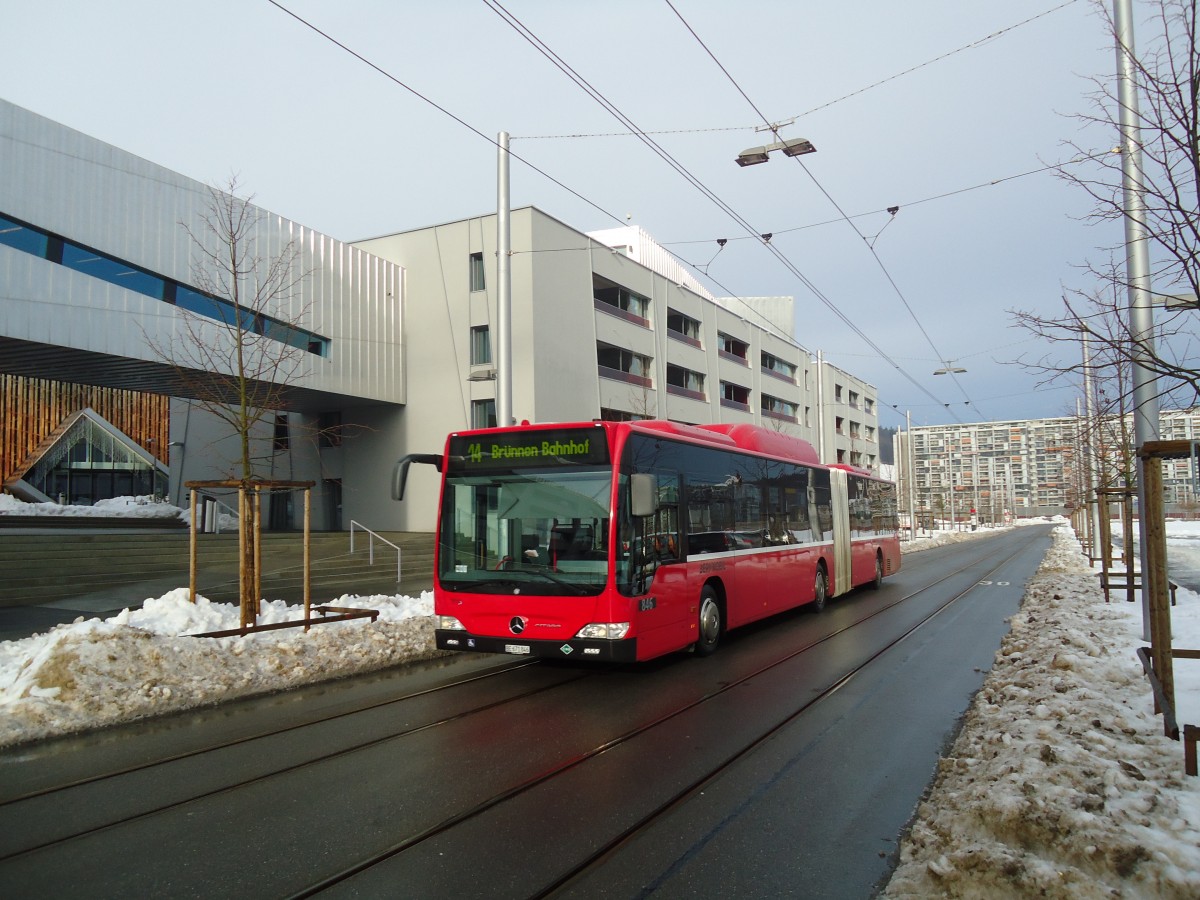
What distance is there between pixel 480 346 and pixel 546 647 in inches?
892

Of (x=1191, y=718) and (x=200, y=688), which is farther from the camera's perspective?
(x=200, y=688)

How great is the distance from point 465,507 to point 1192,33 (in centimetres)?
732

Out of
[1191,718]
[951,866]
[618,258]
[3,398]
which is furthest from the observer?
[618,258]

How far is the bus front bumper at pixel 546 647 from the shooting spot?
310 inches

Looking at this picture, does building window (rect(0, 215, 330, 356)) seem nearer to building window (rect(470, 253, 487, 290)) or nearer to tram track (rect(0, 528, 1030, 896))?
building window (rect(470, 253, 487, 290))

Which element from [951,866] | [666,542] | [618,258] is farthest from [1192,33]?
[618,258]

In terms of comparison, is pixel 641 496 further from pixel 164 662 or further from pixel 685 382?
pixel 685 382

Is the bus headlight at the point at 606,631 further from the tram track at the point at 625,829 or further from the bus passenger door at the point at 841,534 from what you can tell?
the bus passenger door at the point at 841,534

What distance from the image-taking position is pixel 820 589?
15109mm

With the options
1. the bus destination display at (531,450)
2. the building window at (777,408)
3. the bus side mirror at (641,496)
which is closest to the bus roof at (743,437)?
the bus destination display at (531,450)

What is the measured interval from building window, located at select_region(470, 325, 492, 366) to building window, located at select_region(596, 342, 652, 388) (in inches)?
239

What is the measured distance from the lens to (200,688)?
7820 mm

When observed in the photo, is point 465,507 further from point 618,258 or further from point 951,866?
point 618,258

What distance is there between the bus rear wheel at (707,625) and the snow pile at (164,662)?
3.58 meters
